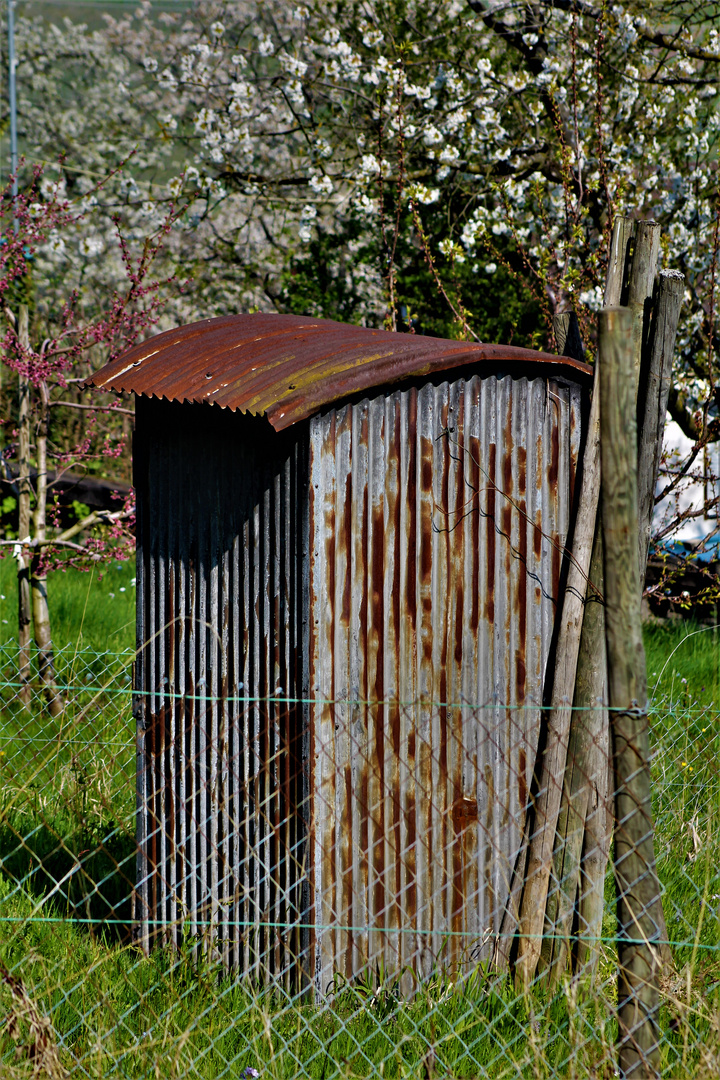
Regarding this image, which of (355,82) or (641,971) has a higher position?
(355,82)

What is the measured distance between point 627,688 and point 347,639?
1.13 meters

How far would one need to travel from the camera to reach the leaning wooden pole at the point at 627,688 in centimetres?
269

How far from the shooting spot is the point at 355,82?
9930mm

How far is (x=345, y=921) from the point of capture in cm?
353

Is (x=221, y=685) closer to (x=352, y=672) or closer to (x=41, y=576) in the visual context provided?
(x=352, y=672)

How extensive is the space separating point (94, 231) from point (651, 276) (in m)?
12.2

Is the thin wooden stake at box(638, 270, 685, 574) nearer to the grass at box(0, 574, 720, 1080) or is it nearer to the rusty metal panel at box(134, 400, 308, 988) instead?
the rusty metal panel at box(134, 400, 308, 988)

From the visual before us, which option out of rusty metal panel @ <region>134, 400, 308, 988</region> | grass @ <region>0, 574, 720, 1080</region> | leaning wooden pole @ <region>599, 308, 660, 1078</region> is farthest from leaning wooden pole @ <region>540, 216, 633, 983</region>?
rusty metal panel @ <region>134, 400, 308, 988</region>

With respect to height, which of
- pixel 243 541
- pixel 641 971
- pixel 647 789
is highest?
pixel 243 541

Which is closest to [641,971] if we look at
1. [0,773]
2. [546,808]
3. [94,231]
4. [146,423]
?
[546,808]

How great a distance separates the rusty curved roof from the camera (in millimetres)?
3395

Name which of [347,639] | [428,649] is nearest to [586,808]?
[428,649]

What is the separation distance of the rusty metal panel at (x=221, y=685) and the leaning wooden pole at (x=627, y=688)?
45.3 inches

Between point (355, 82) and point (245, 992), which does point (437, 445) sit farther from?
point (355, 82)
